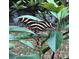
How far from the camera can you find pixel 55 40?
1.70 meters

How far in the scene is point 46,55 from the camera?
1709 mm

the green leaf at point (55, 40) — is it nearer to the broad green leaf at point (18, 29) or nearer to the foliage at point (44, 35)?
the foliage at point (44, 35)

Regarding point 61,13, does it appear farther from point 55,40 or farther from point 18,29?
point 18,29

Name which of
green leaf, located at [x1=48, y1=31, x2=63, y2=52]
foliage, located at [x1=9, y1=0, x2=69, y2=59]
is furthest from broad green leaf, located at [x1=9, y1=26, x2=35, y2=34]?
green leaf, located at [x1=48, y1=31, x2=63, y2=52]

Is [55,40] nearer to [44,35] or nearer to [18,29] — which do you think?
[44,35]

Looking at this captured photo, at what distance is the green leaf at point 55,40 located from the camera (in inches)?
66.7

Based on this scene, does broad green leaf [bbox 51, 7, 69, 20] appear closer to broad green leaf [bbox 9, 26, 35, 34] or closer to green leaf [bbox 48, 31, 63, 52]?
green leaf [bbox 48, 31, 63, 52]

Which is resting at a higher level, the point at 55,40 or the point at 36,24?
the point at 36,24

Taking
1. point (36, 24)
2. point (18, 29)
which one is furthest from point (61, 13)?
point (18, 29)

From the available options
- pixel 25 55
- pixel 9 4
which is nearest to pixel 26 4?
pixel 9 4

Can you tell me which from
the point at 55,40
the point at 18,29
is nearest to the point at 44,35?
the point at 55,40

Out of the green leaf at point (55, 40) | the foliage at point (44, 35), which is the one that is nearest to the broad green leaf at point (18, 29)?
the foliage at point (44, 35)

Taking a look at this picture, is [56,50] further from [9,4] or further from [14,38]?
[9,4]

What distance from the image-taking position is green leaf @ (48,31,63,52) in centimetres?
170
